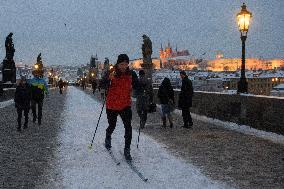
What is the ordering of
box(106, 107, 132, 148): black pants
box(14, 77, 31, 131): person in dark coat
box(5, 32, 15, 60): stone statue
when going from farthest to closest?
box(5, 32, 15, 60): stone statue
box(14, 77, 31, 131): person in dark coat
box(106, 107, 132, 148): black pants

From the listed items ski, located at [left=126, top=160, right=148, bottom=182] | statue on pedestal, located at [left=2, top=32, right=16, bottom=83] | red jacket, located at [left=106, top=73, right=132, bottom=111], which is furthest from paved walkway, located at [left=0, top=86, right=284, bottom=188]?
statue on pedestal, located at [left=2, top=32, right=16, bottom=83]

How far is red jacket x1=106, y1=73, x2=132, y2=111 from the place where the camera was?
26.1 feet

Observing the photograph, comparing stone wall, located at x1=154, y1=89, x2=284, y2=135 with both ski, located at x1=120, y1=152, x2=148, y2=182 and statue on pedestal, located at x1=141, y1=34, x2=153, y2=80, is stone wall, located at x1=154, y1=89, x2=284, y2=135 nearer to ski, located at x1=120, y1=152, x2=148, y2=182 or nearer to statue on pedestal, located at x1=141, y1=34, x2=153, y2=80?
ski, located at x1=120, y1=152, x2=148, y2=182

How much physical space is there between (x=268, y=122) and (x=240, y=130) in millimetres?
1039

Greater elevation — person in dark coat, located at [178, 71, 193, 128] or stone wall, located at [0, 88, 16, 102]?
person in dark coat, located at [178, 71, 193, 128]

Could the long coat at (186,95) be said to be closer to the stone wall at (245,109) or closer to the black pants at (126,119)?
the stone wall at (245,109)

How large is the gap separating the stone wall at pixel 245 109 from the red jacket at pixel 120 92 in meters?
4.87

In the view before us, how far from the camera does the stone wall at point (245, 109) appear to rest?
1160 centimetres

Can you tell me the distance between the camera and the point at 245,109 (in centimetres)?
1381

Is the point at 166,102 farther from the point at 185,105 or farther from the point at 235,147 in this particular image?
the point at 235,147

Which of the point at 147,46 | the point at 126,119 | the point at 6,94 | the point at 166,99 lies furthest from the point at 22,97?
the point at 6,94

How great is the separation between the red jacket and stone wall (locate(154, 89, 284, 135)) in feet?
16.0

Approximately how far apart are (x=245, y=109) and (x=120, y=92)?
6798 mm

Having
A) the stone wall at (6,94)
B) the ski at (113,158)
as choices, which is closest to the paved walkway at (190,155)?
the ski at (113,158)
